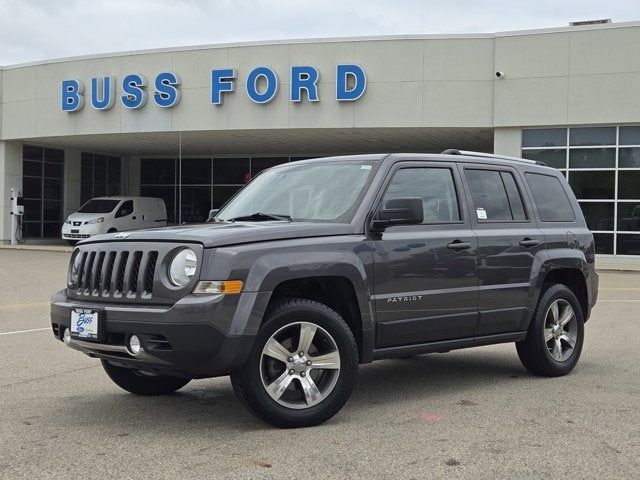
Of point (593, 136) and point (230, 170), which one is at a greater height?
point (593, 136)

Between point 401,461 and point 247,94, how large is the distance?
23667 mm

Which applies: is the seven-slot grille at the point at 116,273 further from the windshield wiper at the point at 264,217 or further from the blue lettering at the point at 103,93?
the blue lettering at the point at 103,93

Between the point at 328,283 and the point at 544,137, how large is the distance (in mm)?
21639

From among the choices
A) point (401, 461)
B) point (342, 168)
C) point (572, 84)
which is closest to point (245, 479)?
point (401, 461)

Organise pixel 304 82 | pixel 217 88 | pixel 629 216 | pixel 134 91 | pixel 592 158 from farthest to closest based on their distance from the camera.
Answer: pixel 134 91 < pixel 217 88 < pixel 304 82 < pixel 592 158 < pixel 629 216

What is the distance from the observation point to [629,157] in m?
24.8

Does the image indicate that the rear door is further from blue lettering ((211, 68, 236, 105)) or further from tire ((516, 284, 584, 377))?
blue lettering ((211, 68, 236, 105))

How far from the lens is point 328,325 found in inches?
199

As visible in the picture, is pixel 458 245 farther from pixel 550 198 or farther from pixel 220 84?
pixel 220 84

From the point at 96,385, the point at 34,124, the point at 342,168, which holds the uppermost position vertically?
the point at 34,124

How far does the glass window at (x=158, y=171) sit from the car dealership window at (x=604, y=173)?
64.2ft

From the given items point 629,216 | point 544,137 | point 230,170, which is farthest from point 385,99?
point 230,170

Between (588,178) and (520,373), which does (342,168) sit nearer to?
(520,373)

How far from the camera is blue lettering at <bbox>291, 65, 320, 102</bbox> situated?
26.2 meters
